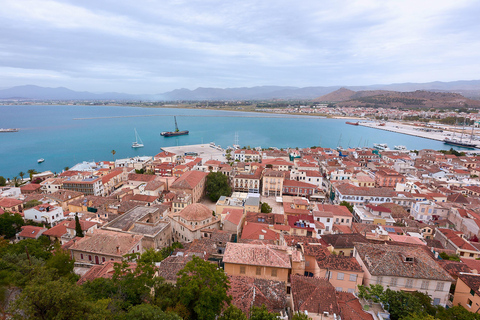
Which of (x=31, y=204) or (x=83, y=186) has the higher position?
(x=31, y=204)

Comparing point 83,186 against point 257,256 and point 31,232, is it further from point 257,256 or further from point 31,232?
point 257,256

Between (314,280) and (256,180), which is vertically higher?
(314,280)

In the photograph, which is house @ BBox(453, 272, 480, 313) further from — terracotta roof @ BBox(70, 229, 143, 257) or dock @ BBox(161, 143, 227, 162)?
dock @ BBox(161, 143, 227, 162)

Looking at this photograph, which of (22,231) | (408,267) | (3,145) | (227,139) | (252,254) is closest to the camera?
(408,267)

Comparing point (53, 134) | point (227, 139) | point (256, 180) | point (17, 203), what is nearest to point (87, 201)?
point (17, 203)

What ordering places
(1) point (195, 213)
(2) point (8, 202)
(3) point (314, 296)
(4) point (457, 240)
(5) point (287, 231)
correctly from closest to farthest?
(3) point (314, 296) < (5) point (287, 231) < (4) point (457, 240) < (1) point (195, 213) < (2) point (8, 202)

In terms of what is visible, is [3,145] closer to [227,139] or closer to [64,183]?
[64,183]

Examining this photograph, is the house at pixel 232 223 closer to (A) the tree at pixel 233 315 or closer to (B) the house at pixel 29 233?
(A) the tree at pixel 233 315

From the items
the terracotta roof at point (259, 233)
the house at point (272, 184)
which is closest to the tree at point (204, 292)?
the terracotta roof at point (259, 233)

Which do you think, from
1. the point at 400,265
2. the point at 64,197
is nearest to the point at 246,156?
the point at 64,197
